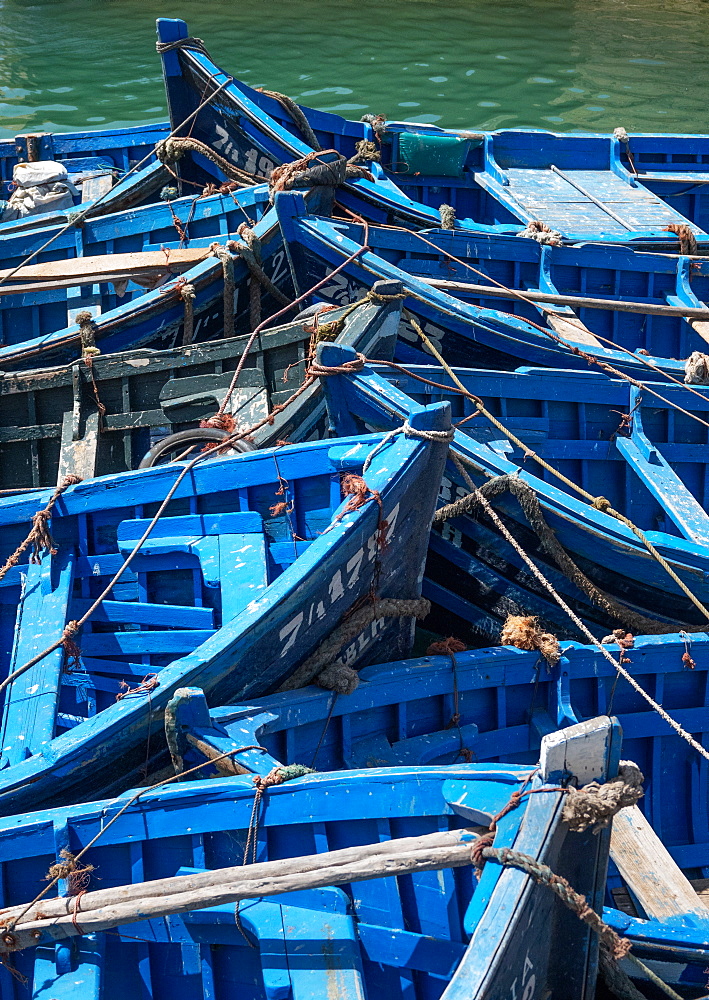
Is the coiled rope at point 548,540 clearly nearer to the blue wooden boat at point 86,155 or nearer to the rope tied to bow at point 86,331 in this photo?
the rope tied to bow at point 86,331

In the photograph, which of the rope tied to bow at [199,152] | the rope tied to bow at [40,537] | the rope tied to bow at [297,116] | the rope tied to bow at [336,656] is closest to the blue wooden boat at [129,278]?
the rope tied to bow at [199,152]

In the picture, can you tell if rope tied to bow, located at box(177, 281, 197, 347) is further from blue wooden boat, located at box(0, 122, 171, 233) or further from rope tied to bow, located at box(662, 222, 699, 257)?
rope tied to bow, located at box(662, 222, 699, 257)

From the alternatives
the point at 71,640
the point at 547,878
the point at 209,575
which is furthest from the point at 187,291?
the point at 547,878

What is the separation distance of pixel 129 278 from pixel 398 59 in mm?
15573

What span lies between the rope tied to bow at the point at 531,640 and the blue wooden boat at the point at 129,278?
14.5 feet

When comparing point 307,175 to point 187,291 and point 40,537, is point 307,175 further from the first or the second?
point 40,537

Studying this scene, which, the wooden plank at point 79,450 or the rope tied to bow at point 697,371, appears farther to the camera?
the rope tied to bow at point 697,371

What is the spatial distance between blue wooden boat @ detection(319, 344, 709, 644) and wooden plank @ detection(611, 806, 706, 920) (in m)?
1.48

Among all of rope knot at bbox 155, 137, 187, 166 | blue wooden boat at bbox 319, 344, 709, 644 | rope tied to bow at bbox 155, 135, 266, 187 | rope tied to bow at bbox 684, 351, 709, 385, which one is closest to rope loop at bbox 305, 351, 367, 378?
blue wooden boat at bbox 319, 344, 709, 644

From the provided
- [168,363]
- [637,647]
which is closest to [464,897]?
[637,647]

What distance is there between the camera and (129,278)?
8.99 meters

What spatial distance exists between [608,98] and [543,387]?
15421 mm

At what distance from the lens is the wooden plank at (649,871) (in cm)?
527

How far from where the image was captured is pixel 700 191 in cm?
1329
